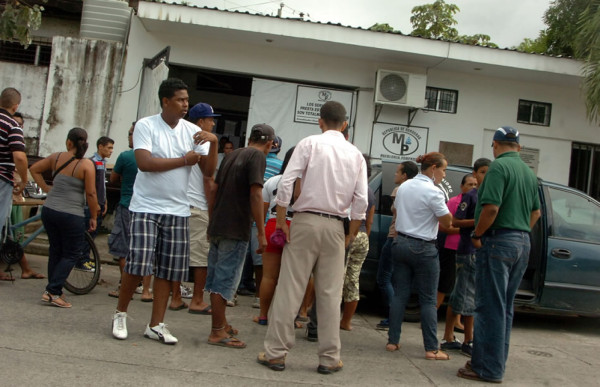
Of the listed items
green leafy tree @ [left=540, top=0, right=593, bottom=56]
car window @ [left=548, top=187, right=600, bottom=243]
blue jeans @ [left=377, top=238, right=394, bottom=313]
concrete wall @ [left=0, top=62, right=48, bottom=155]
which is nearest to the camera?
blue jeans @ [left=377, top=238, right=394, bottom=313]

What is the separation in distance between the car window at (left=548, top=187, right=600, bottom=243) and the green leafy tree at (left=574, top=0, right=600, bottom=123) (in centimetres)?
381

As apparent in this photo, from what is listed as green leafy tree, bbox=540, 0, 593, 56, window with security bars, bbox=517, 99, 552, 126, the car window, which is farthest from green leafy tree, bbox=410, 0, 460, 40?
the car window

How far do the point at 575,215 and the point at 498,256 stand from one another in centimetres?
284

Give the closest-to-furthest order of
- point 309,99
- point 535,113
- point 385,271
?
1. point 385,271
2. point 309,99
3. point 535,113

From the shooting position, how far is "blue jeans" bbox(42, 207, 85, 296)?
5.51 meters

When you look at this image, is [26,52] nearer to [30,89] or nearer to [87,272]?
[30,89]

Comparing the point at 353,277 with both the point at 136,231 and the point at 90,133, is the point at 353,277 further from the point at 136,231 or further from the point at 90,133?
the point at 90,133

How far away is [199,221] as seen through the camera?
20.1 feet

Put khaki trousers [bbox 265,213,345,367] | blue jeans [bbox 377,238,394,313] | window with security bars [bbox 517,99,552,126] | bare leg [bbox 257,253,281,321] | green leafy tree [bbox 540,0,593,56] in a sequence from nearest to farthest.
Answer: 1. khaki trousers [bbox 265,213,345,367]
2. bare leg [bbox 257,253,281,321]
3. blue jeans [bbox 377,238,394,313]
4. window with security bars [bbox 517,99,552,126]
5. green leafy tree [bbox 540,0,593,56]

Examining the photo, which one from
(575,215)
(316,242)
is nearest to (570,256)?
(575,215)

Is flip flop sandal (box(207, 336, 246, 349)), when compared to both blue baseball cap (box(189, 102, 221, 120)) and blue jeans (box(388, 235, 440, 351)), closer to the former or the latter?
blue jeans (box(388, 235, 440, 351))

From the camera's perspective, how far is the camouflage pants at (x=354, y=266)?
5.71 meters

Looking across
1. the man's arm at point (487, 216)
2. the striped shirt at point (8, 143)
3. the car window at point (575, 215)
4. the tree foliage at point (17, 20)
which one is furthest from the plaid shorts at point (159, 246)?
the car window at point (575, 215)

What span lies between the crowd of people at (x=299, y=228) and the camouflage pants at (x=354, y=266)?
0.04 metres
